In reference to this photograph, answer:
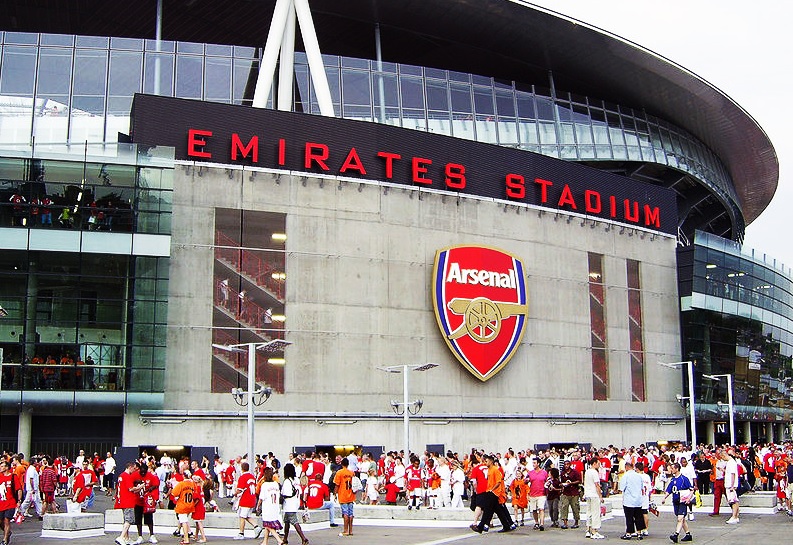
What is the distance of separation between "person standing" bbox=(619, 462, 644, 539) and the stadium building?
48.9 ft

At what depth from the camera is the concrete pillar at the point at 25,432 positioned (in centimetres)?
3941

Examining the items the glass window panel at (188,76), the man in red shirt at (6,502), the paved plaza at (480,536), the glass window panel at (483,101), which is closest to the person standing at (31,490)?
the paved plaza at (480,536)

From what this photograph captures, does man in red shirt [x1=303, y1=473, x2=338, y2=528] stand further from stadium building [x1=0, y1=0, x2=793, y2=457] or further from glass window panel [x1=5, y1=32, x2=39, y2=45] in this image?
glass window panel [x1=5, y1=32, x2=39, y2=45]

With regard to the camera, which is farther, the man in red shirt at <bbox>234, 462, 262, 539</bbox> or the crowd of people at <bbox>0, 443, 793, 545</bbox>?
the man in red shirt at <bbox>234, 462, 262, 539</bbox>

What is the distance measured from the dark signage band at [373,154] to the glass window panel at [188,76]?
8.48 meters

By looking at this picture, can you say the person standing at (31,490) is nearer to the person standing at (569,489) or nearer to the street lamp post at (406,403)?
the street lamp post at (406,403)

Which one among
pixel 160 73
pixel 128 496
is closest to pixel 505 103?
pixel 160 73

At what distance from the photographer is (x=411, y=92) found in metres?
55.5

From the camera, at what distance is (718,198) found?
74250 mm

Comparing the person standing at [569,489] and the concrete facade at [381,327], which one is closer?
the person standing at [569,489]

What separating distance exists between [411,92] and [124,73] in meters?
15.6

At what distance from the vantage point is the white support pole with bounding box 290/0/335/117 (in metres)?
47.4

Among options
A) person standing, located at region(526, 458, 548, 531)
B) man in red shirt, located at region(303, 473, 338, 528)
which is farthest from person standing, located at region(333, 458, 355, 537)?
person standing, located at region(526, 458, 548, 531)

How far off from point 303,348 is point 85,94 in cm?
1842
